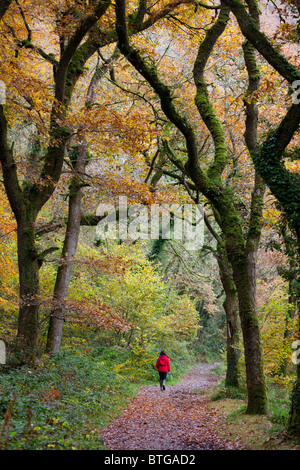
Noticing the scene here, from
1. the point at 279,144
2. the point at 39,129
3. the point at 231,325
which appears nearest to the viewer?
the point at 279,144

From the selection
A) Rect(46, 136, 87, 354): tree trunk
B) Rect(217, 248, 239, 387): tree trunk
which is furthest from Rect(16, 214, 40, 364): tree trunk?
Rect(217, 248, 239, 387): tree trunk

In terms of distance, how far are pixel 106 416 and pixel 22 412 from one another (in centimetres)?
305

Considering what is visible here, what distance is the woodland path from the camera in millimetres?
6317

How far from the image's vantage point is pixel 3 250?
1380cm

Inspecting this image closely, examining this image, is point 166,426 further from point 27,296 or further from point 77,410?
point 27,296

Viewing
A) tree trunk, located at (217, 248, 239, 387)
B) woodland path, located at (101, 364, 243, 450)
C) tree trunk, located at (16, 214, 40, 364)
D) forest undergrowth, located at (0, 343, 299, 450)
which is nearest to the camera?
forest undergrowth, located at (0, 343, 299, 450)

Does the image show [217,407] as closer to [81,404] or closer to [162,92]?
[81,404]

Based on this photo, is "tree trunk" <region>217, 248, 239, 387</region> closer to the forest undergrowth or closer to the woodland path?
the forest undergrowth

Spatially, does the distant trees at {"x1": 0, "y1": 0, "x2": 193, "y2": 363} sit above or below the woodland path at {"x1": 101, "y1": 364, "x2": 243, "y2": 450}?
above

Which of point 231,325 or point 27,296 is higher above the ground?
point 27,296

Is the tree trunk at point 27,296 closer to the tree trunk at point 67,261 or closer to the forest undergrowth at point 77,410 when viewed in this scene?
the forest undergrowth at point 77,410

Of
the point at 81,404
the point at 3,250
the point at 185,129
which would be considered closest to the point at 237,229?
the point at 185,129

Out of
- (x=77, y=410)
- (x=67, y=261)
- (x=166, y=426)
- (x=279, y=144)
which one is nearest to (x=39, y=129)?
(x=67, y=261)

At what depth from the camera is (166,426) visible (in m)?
8.06
